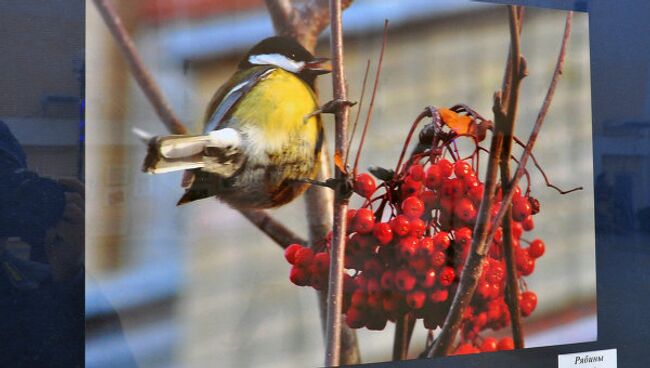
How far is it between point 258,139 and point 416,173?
16.5 inches

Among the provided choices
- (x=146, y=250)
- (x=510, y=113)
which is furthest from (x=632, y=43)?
(x=146, y=250)

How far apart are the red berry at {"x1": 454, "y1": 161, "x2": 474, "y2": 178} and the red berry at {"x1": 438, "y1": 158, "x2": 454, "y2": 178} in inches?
0.5

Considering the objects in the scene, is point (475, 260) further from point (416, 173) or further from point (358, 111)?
point (358, 111)

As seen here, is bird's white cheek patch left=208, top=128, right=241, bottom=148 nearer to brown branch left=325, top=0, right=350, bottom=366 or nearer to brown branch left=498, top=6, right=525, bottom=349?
brown branch left=325, top=0, right=350, bottom=366

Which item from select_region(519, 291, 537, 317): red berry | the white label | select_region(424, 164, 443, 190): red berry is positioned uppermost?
select_region(424, 164, 443, 190): red berry

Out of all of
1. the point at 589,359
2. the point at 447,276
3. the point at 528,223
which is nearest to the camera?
the point at 447,276

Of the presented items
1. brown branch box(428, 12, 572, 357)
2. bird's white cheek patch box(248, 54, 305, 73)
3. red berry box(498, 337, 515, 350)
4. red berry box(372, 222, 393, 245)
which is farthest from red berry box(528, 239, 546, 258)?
bird's white cheek patch box(248, 54, 305, 73)

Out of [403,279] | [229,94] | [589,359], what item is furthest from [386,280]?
[589,359]

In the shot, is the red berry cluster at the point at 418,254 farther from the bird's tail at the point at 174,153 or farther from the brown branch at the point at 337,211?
the bird's tail at the point at 174,153

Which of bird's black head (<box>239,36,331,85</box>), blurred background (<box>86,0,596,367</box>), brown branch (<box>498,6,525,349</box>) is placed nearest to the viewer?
blurred background (<box>86,0,596,367</box>)

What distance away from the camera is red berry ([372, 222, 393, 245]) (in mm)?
1602

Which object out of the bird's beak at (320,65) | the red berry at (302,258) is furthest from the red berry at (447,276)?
the bird's beak at (320,65)

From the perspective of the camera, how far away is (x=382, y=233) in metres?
1.60

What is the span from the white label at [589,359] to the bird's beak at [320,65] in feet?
3.38
